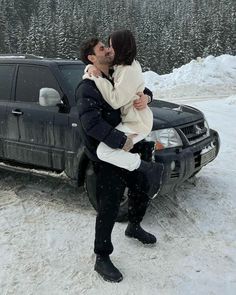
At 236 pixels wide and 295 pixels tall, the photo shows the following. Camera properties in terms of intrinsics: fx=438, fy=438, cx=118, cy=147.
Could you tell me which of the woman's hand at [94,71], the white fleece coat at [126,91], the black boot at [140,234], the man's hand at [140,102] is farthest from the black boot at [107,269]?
the woman's hand at [94,71]

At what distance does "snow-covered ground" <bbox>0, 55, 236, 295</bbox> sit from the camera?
3559 millimetres

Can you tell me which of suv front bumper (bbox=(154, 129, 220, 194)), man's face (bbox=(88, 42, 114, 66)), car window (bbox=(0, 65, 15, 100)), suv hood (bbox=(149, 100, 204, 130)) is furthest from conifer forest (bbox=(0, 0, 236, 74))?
man's face (bbox=(88, 42, 114, 66))

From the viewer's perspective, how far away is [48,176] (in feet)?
17.3

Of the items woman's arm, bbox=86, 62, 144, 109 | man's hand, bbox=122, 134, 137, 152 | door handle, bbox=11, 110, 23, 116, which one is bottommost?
door handle, bbox=11, 110, 23, 116

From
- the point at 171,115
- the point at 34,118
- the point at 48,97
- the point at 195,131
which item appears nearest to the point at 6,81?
the point at 34,118

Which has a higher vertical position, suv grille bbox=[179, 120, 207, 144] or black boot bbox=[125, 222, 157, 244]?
suv grille bbox=[179, 120, 207, 144]

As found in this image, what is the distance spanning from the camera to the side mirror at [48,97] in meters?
4.84

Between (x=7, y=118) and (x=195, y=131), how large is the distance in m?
2.36

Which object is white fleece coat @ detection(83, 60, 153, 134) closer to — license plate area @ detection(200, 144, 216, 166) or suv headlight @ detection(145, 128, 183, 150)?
suv headlight @ detection(145, 128, 183, 150)

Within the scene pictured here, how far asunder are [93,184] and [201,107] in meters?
8.23

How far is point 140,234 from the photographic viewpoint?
13.8 feet

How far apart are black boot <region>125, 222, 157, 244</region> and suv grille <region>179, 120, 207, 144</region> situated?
49.3 inches

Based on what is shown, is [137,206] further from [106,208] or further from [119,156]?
[119,156]

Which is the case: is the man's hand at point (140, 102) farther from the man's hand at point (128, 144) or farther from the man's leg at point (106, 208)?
the man's leg at point (106, 208)
